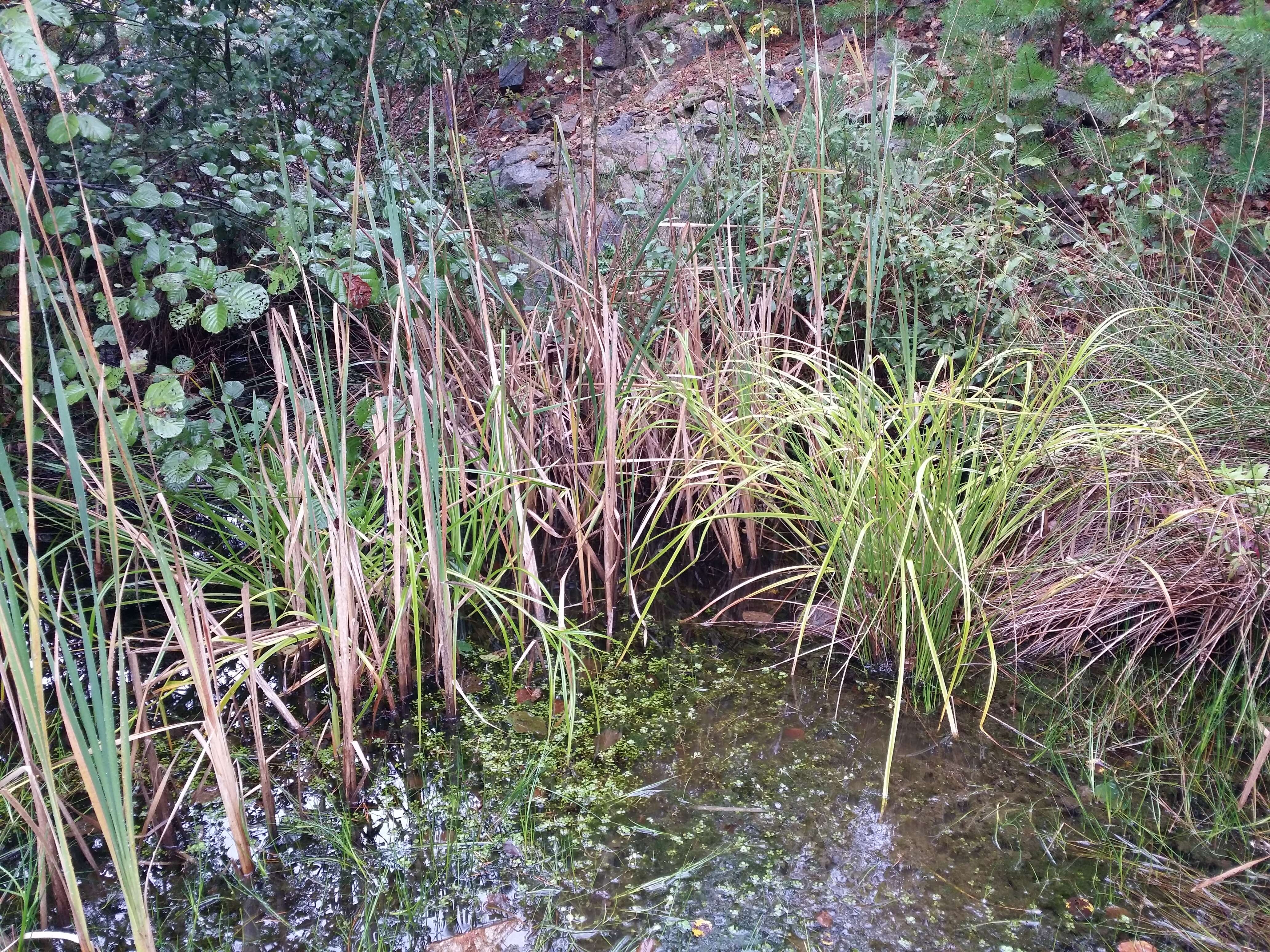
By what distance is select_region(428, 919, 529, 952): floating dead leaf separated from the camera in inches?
Result: 52.5

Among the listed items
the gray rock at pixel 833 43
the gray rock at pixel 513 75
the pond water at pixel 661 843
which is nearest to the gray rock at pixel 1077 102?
the gray rock at pixel 833 43

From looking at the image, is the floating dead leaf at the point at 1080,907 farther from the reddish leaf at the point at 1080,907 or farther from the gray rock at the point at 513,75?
the gray rock at the point at 513,75

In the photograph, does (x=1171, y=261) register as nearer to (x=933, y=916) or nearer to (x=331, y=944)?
(x=933, y=916)

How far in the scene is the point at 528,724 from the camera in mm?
1874

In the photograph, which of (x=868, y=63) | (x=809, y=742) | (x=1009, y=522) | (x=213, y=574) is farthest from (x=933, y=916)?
(x=868, y=63)

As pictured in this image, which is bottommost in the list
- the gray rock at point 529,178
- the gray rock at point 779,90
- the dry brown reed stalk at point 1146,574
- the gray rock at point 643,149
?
the dry brown reed stalk at point 1146,574

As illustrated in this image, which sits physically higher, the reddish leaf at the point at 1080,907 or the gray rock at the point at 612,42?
the gray rock at the point at 612,42

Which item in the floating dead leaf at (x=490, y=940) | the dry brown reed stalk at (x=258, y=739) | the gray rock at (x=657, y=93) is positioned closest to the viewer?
the floating dead leaf at (x=490, y=940)

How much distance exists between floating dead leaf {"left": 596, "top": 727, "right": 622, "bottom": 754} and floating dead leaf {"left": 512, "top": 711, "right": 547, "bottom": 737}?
0.37ft

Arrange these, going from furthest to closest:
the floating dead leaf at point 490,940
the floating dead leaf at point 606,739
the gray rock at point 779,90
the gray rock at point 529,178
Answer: the gray rock at point 779,90 → the gray rock at point 529,178 → the floating dead leaf at point 606,739 → the floating dead leaf at point 490,940

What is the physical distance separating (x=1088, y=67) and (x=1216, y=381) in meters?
2.10

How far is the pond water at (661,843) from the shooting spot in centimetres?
136

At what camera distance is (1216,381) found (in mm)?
2328

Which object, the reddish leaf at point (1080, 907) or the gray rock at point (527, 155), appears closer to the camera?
the reddish leaf at point (1080, 907)
